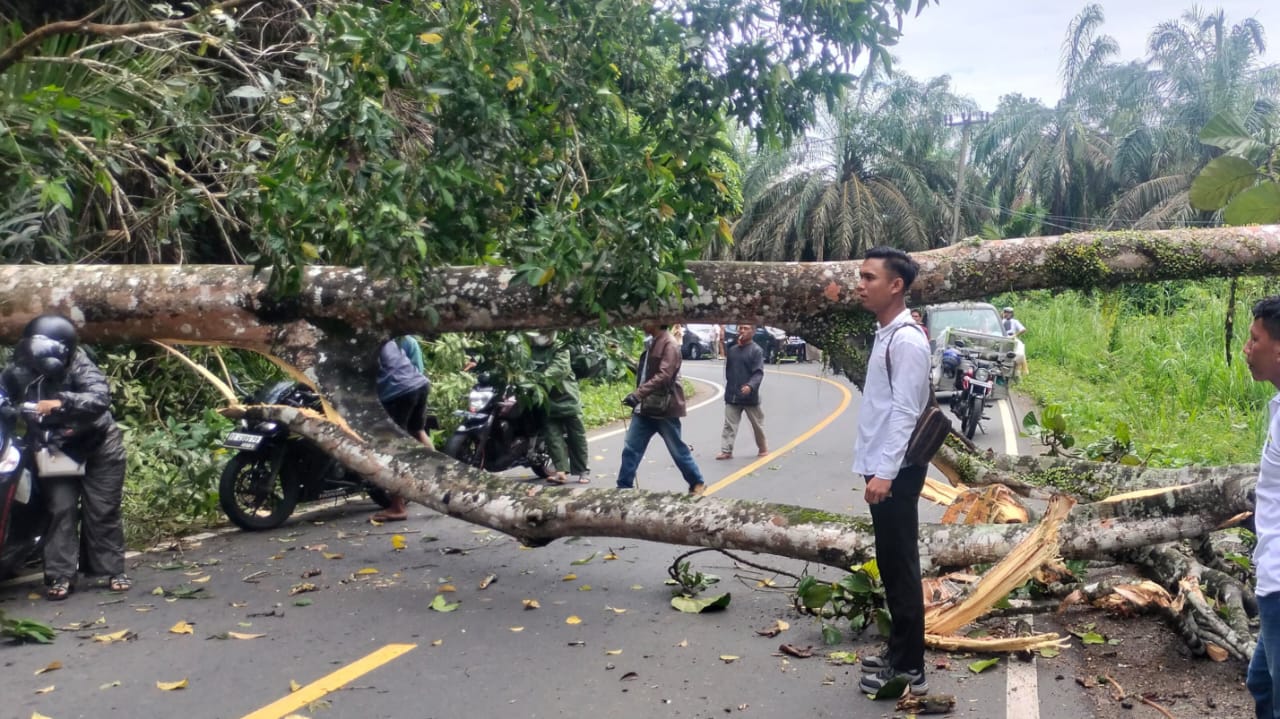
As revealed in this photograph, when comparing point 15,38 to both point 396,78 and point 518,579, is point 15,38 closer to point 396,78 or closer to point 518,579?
point 396,78

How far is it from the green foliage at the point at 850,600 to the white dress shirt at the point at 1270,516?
7.66 ft

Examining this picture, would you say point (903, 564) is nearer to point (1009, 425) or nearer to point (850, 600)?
point (850, 600)

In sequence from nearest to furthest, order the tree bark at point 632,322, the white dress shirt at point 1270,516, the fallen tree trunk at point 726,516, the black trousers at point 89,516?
the white dress shirt at point 1270,516 < the fallen tree trunk at point 726,516 < the tree bark at point 632,322 < the black trousers at point 89,516

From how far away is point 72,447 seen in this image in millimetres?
6426

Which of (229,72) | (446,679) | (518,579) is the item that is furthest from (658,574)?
(229,72)

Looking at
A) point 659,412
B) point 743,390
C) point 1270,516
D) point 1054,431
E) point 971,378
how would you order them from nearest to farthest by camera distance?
point 1270,516 → point 1054,431 → point 659,412 → point 743,390 → point 971,378

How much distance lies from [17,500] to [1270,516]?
6150mm

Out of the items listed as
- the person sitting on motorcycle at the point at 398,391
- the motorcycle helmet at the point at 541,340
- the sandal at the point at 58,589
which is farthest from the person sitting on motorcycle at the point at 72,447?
the motorcycle helmet at the point at 541,340

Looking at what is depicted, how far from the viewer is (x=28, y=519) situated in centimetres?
642

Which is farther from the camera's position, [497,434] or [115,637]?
[497,434]

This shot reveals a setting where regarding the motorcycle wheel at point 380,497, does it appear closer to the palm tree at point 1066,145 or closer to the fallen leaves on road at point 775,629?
the fallen leaves on road at point 775,629

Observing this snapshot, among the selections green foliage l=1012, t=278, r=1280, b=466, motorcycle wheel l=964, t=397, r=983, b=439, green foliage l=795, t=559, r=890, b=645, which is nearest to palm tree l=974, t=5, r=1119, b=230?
green foliage l=1012, t=278, r=1280, b=466

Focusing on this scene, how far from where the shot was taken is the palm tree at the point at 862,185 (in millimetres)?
37250

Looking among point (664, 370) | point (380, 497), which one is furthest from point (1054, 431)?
point (380, 497)
